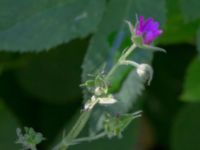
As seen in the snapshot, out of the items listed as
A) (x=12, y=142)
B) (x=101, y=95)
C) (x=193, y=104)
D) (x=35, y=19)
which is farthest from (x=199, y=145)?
(x=101, y=95)

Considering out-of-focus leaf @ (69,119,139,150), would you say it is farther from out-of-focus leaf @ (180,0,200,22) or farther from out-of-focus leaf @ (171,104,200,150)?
out-of-focus leaf @ (180,0,200,22)

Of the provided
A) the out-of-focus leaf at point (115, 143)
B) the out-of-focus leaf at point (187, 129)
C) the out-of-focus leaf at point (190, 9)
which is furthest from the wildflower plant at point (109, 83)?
the out-of-focus leaf at point (187, 129)

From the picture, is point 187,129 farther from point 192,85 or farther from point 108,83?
point 108,83

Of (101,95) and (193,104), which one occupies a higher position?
(101,95)

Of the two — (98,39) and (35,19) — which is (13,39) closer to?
(35,19)

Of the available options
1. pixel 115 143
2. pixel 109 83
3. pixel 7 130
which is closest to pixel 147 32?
pixel 109 83

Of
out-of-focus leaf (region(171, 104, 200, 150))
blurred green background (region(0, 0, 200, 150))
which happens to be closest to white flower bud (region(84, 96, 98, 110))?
blurred green background (region(0, 0, 200, 150))

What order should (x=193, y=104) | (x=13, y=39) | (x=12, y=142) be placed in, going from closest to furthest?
(x=13, y=39) < (x=12, y=142) < (x=193, y=104)

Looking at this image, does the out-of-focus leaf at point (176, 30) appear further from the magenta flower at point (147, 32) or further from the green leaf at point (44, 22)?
the magenta flower at point (147, 32)
